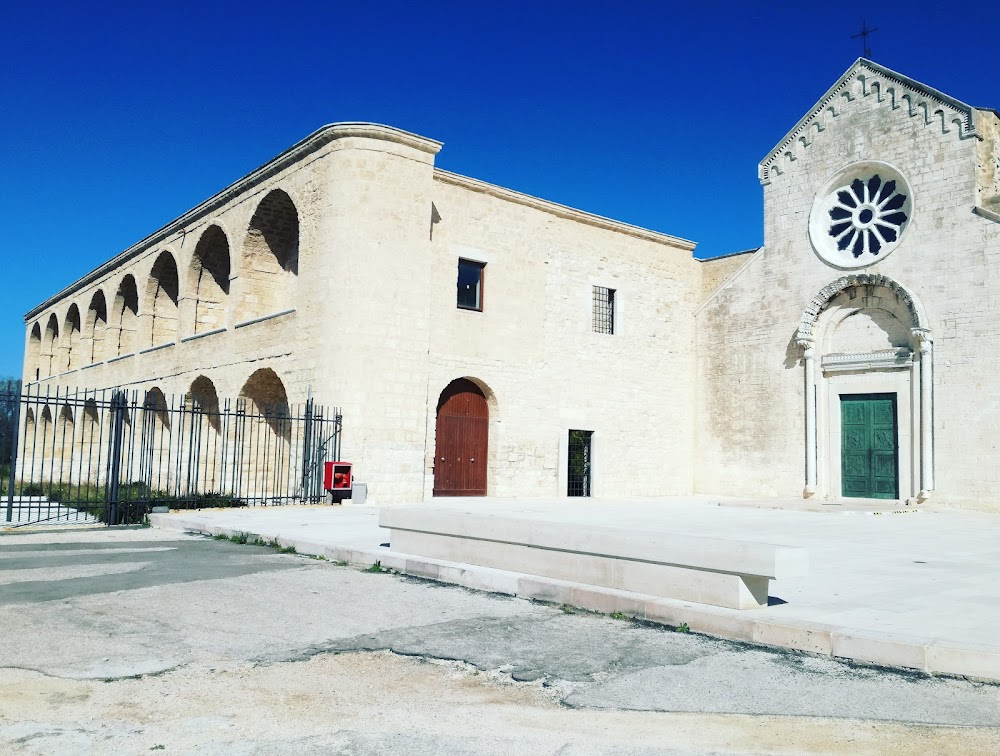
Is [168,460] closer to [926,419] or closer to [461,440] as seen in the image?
[461,440]

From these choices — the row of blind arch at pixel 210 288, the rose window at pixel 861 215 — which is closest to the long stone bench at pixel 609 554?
the row of blind arch at pixel 210 288

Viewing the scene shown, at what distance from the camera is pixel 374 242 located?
16703mm

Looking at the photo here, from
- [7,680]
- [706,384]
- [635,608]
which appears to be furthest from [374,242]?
[7,680]

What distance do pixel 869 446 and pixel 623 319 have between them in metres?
6.72

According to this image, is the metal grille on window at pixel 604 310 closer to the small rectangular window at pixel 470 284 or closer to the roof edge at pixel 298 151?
the small rectangular window at pixel 470 284

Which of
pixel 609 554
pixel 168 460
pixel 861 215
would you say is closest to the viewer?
pixel 609 554

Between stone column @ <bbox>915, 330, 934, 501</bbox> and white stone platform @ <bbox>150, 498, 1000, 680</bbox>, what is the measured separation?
296cm

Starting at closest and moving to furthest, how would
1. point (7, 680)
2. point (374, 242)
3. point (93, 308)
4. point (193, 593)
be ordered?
point (7, 680) → point (193, 593) → point (374, 242) → point (93, 308)

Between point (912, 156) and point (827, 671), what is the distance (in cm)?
1746

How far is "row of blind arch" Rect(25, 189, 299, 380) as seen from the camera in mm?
20219

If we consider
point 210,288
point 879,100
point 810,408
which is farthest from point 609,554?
point 210,288

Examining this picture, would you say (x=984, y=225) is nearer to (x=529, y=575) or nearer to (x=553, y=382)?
(x=553, y=382)

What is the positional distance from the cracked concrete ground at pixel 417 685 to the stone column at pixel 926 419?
47.6ft

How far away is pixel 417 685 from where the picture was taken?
13.7ft
